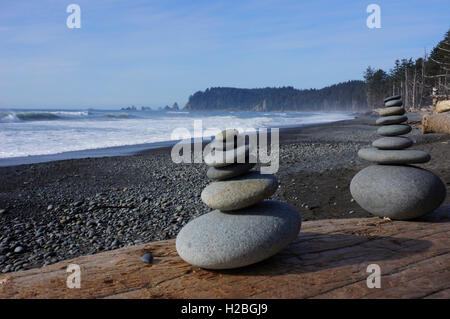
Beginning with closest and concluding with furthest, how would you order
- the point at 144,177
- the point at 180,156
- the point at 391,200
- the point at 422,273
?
1. the point at 422,273
2. the point at 391,200
3. the point at 144,177
4. the point at 180,156

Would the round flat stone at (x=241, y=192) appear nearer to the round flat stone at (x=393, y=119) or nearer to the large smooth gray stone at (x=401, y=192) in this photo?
the large smooth gray stone at (x=401, y=192)

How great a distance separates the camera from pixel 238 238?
3.70 m

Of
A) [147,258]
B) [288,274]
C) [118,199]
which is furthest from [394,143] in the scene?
[118,199]

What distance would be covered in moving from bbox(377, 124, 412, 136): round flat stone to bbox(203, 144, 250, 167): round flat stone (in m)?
2.80

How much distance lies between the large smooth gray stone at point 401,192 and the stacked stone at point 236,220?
1904mm

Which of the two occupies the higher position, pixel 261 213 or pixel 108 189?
pixel 261 213

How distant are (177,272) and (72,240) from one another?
3723 mm

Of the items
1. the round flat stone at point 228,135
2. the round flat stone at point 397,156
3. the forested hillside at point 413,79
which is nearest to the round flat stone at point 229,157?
the round flat stone at point 228,135

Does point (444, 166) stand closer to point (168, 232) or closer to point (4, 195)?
point (168, 232)

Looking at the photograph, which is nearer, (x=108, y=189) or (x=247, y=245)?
(x=247, y=245)

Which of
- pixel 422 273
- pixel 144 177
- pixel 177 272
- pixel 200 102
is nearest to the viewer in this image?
pixel 422 273

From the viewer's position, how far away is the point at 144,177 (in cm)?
1169

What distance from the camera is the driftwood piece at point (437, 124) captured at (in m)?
16.3
